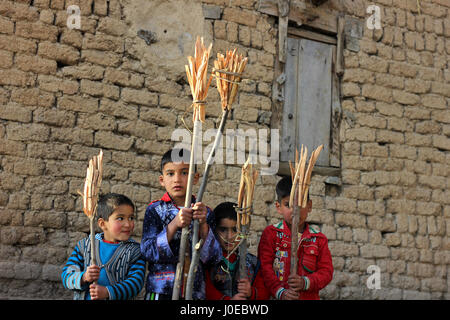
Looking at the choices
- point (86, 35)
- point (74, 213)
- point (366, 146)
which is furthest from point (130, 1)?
point (366, 146)

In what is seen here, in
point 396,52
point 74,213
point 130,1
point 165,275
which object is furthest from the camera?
point 396,52

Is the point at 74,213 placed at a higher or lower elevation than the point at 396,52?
lower

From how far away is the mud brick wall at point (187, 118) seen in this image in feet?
15.2

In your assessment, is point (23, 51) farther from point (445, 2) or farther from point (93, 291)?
point (445, 2)

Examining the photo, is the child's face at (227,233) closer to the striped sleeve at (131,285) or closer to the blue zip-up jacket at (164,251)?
the blue zip-up jacket at (164,251)

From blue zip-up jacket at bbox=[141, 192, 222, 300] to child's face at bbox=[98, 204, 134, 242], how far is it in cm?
18

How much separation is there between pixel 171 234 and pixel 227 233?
56 centimetres

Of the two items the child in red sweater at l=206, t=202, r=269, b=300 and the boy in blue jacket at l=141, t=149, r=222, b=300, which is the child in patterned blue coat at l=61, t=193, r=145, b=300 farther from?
the child in red sweater at l=206, t=202, r=269, b=300

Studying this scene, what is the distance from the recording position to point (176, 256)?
10.7 ft

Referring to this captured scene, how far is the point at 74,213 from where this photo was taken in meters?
4.68

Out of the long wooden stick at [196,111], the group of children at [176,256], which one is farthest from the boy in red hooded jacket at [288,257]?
the long wooden stick at [196,111]

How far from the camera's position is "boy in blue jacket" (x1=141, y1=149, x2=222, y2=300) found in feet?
10.3

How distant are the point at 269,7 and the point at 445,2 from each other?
2.33m
